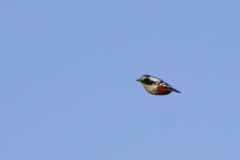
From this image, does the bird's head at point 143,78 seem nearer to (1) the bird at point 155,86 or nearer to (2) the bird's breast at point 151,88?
(1) the bird at point 155,86

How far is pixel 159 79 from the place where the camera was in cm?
5669

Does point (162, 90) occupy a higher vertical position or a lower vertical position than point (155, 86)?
lower

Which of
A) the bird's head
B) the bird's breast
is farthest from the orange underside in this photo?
the bird's head

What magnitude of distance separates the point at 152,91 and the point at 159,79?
4.88 feet

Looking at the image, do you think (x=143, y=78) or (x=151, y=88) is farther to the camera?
(x=143, y=78)

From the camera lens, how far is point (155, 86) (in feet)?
185

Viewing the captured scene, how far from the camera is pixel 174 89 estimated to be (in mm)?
54875

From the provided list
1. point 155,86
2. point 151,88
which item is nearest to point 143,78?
point 151,88

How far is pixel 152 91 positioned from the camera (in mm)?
57000

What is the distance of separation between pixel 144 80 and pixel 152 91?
1.96m

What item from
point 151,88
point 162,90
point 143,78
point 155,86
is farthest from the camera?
point 143,78

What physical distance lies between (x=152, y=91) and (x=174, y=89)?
300 centimetres

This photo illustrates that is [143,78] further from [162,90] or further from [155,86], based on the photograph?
[162,90]

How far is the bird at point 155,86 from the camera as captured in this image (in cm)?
5574
